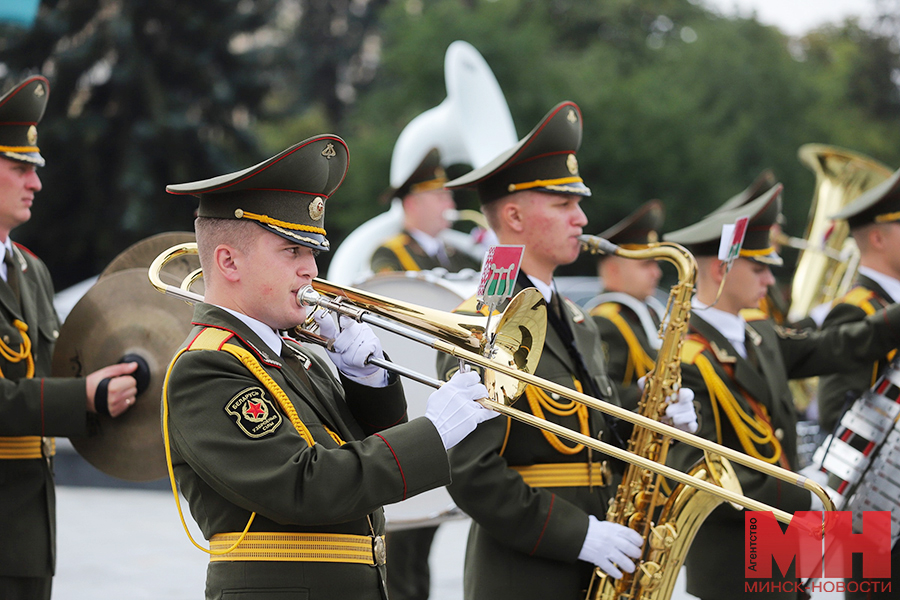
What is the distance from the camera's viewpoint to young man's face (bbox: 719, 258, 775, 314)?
176 inches

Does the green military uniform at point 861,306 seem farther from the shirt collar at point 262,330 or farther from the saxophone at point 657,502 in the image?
the shirt collar at point 262,330

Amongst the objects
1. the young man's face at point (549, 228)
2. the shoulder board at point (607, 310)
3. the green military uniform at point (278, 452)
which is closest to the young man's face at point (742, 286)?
the young man's face at point (549, 228)

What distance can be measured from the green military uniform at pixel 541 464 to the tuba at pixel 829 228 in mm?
4158

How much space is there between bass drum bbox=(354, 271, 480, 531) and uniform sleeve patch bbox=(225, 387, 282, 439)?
215 cm

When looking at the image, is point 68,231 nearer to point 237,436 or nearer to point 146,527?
point 146,527

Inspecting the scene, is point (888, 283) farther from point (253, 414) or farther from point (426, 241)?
point (253, 414)

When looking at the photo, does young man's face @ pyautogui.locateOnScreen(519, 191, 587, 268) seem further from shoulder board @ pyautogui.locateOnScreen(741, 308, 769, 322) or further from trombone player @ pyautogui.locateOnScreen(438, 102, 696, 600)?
shoulder board @ pyautogui.locateOnScreen(741, 308, 769, 322)

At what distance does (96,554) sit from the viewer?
7.46 m

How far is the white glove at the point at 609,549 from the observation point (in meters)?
3.37

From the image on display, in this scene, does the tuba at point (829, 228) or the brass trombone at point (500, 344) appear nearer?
the brass trombone at point (500, 344)

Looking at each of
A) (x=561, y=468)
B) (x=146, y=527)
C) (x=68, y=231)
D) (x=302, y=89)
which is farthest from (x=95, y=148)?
(x=561, y=468)

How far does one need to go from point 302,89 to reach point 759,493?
28290 millimetres

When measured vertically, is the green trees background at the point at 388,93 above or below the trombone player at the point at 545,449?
above

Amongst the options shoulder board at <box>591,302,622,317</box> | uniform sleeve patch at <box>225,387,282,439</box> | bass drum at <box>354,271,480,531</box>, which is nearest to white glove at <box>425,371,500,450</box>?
uniform sleeve patch at <box>225,387,282,439</box>
